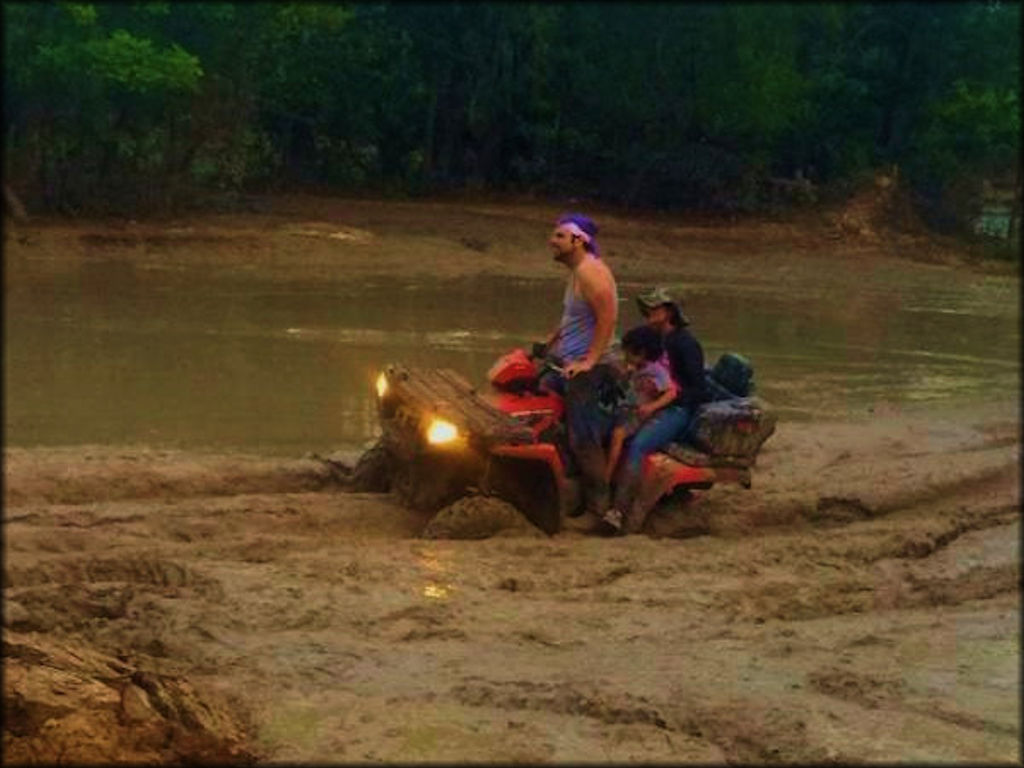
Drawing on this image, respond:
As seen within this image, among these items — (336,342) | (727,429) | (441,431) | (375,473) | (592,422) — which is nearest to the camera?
(441,431)

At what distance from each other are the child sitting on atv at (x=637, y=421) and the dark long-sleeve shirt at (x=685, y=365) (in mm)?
124

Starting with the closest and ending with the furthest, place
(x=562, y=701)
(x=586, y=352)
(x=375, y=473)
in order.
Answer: (x=562, y=701), (x=586, y=352), (x=375, y=473)

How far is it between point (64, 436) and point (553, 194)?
69.9ft

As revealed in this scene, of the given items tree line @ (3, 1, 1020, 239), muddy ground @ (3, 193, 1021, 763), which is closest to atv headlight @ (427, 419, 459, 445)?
muddy ground @ (3, 193, 1021, 763)

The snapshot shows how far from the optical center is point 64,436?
1063 centimetres

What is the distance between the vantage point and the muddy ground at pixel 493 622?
5047 mm

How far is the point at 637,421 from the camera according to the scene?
8.48 metres

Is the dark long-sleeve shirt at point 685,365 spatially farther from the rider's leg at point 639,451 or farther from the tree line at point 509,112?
the tree line at point 509,112

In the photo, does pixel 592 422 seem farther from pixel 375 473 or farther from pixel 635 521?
pixel 375 473

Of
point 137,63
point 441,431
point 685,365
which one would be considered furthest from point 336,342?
point 137,63

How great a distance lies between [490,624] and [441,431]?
156cm

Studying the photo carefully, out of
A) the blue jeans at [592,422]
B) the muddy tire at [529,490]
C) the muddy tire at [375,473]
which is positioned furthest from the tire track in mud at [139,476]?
the blue jeans at [592,422]

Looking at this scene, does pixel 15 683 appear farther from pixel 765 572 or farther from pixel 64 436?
pixel 64 436

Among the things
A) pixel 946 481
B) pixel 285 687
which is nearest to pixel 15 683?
pixel 285 687
